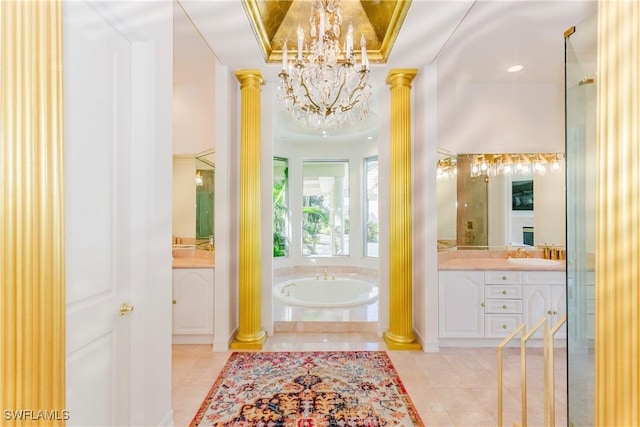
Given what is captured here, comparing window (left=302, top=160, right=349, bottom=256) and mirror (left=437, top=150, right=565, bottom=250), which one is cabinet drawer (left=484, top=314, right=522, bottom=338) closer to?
mirror (left=437, top=150, right=565, bottom=250)

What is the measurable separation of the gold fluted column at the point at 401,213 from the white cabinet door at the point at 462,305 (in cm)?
34

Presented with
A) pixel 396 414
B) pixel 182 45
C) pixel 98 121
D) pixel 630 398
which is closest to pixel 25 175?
pixel 98 121

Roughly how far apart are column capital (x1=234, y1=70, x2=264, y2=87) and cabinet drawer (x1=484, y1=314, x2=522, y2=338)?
3.58 metres

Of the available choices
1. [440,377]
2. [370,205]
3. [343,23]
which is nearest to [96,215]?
[440,377]

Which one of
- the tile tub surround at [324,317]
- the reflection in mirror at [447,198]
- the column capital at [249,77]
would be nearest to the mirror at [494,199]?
the reflection in mirror at [447,198]

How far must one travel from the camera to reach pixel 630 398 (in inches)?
36.7

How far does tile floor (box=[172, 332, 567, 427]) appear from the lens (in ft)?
7.02

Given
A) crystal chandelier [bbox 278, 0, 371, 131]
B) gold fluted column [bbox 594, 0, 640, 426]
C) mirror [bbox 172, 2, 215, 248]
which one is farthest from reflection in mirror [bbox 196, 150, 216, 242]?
gold fluted column [bbox 594, 0, 640, 426]

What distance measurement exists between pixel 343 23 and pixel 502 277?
318 centimetres

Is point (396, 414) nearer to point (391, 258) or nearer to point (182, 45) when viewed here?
point (391, 258)

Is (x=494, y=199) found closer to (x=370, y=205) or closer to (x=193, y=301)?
(x=370, y=205)

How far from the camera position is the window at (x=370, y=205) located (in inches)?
237

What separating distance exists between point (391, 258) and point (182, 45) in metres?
3.09

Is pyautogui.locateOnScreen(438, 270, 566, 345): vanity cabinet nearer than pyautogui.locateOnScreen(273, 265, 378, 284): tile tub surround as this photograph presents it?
Yes
